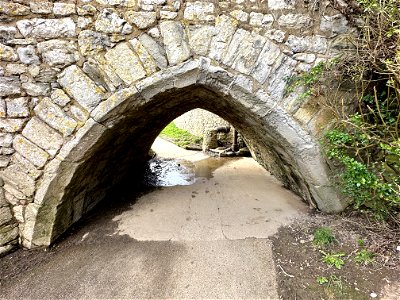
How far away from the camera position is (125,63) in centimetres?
216

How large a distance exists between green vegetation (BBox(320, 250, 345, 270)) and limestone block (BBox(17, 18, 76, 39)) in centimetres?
315

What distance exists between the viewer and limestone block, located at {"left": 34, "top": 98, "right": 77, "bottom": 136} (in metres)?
2.16

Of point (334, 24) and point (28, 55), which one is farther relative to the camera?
point (334, 24)

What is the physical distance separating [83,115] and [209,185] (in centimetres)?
264

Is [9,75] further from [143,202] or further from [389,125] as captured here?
[389,125]

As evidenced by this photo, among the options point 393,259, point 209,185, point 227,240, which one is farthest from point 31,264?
point 393,259

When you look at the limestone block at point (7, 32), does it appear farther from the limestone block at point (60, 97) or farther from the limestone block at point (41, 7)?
the limestone block at point (60, 97)

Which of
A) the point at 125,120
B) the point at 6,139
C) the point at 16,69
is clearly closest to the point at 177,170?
the point at 125,120

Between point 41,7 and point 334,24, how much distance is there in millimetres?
2749

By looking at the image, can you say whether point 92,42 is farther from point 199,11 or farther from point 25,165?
point 25,165

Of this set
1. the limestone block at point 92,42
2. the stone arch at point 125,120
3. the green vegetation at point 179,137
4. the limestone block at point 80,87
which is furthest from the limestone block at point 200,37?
the green vegetation at point 179,137

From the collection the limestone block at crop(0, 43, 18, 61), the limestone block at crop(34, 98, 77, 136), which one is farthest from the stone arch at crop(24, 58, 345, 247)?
the limestone block at crop(0, 43, 18, 61)

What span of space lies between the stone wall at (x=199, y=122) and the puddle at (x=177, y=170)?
5.33 ft

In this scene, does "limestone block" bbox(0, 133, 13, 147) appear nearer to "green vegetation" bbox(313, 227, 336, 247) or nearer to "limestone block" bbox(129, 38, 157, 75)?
"limestone block" bbox(129, 38, 157, 75)
